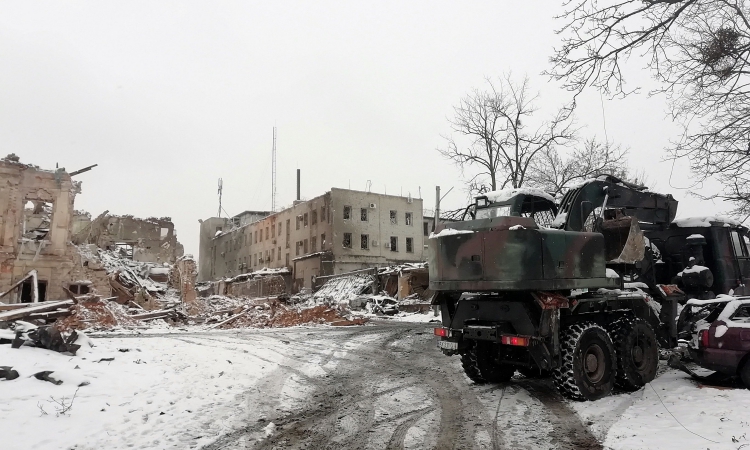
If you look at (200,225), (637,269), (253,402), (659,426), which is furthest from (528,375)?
(200,225)

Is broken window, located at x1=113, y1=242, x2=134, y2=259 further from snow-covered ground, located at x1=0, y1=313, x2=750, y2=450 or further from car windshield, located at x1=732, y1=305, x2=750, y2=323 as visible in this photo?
car windshield, located at x1=732, y1=305, x2=750, y2=323

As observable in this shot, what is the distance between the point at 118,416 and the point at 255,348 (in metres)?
7.21

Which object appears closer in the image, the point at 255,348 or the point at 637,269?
the point at 637,269

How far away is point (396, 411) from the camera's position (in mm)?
7234

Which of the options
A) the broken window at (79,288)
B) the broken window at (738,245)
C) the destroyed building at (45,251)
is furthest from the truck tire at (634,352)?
the broken window at (79,288)

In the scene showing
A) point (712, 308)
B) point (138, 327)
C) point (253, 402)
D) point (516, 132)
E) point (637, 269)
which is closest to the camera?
point (253, 402)

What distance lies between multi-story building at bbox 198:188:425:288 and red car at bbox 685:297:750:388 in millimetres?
38780

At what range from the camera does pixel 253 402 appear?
7719 millimetres

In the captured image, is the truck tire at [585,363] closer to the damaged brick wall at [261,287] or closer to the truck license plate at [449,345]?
the truck license plate at [449,345]

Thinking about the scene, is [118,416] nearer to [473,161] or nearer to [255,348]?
[255,348]

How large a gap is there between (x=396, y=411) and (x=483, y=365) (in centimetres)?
281

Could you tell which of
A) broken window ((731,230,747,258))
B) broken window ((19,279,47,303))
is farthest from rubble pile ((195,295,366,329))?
broken window ((731,230,747,258))

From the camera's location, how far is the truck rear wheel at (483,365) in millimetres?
9320

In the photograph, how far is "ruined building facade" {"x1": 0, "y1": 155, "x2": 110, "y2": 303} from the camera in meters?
23.9
